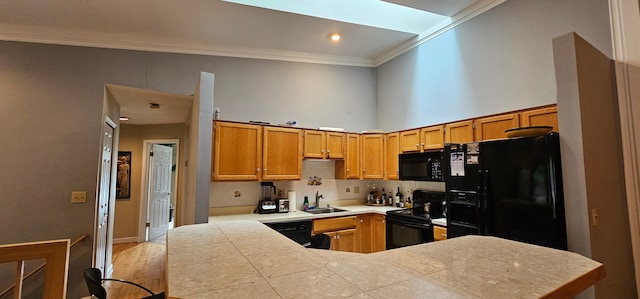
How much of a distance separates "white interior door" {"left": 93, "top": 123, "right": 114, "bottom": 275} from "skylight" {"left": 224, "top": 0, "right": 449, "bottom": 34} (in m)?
2.51

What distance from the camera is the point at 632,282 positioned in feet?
7.41

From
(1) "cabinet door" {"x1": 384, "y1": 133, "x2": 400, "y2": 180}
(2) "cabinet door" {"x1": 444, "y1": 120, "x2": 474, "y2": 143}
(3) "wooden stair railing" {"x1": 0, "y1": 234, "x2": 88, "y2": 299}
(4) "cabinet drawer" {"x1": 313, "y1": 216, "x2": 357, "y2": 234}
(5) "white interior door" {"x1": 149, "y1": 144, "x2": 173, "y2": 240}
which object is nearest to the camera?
(3) "wooden stair railing" {"x1": 0, "y1": 234, "x2": 88, "y2": 299}

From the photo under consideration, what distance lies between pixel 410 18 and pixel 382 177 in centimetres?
225

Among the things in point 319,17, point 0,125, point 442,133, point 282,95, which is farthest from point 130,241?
point 442,133

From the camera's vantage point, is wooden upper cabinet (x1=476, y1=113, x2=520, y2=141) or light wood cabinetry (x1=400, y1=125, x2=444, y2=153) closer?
wooden upper cabinet (x1=476, y1=113, x2=520, y2=141)

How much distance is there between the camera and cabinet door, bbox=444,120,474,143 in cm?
312

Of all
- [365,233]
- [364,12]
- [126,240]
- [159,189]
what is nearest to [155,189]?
[159,189]

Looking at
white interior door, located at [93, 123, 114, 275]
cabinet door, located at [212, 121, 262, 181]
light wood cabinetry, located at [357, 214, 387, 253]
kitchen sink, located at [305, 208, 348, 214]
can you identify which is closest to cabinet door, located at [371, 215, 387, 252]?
light wood cabinetry, located at [357, 214, 387, 253]

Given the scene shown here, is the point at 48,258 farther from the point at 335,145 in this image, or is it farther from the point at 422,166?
the point at 422,166

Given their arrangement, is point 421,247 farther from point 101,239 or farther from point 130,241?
point 130,241

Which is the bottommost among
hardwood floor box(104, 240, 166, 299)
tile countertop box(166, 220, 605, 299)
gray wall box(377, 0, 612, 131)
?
hardwood floor box(104, 240, 166, 299)

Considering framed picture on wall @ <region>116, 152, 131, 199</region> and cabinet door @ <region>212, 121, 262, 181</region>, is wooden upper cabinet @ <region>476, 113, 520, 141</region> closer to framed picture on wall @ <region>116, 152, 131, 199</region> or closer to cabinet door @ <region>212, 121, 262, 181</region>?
cabinet door @ <region>212, 121, 262, 181</region>

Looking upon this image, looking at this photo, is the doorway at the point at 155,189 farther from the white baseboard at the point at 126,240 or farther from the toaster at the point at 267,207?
the toaster at the point at 267,207

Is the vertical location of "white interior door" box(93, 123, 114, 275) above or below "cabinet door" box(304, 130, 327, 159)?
below
